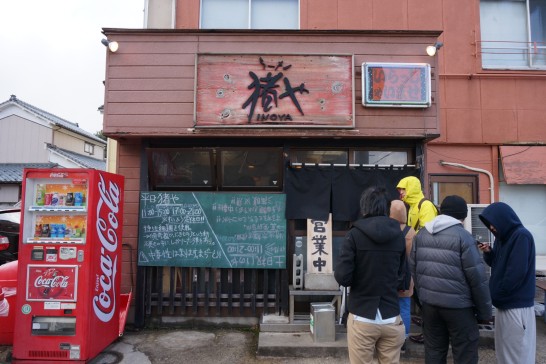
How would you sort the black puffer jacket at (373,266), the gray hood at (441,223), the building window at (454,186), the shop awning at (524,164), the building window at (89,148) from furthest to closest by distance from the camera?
the building window at (89,148) < the building window at (454,186) < the shop awning at (524,164) < the gray hood at (441,223) < the black puffer jacket at (373,266)

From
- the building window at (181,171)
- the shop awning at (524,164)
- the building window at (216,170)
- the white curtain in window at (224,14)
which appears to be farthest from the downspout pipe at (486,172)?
the white curtain in window at (224,14)

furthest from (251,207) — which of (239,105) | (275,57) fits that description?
(275,57)

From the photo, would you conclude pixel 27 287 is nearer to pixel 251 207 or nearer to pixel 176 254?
pixel 176 254

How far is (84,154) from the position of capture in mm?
25953

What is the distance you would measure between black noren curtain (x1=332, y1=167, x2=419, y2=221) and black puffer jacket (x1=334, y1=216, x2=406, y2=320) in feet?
8.81

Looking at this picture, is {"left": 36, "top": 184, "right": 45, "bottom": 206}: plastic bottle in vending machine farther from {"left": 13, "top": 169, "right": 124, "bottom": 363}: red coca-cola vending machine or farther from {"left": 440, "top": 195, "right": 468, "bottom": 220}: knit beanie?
{"left": 440, "top": 195, "right": 468, "bottom": 220}: knit beanie

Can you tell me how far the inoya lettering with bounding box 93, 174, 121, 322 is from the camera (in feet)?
15.5

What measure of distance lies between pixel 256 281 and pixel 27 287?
10.3ft

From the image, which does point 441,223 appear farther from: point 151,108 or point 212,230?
point 151,108

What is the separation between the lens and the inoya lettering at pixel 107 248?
4711mm

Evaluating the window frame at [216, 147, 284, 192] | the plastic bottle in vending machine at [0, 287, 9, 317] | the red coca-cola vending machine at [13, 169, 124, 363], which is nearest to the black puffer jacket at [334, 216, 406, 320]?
the window frame at [216, 147, 284, 192]

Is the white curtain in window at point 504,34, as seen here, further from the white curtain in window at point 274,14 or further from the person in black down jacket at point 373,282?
the person in black down jacket at point 373,282

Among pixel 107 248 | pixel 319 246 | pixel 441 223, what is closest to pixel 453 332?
pixel 441 223

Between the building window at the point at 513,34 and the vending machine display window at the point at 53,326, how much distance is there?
27.6ft
